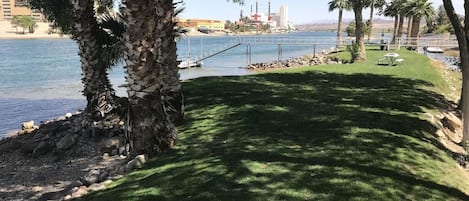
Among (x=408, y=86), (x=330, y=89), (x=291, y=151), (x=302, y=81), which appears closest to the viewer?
(x=291, y=151)

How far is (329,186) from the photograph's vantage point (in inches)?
218

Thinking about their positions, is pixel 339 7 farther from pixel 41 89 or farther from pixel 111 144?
pixel 111 144

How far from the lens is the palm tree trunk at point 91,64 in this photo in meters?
11.6

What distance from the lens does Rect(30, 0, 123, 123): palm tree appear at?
38.3 ft

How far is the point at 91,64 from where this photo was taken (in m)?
11.9

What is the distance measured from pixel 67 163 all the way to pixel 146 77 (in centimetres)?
354

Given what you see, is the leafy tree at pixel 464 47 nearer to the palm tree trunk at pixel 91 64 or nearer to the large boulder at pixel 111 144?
the large boulder at pixel 111 144

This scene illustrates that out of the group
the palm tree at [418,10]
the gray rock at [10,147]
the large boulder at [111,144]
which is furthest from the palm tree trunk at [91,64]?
the palm tree at [418,10]

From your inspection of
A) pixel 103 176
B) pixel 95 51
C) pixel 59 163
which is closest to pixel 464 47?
pixel 103 176

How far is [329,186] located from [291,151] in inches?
60.9

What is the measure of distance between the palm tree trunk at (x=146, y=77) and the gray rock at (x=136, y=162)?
7.8 inches

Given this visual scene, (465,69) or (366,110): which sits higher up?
(465,69)

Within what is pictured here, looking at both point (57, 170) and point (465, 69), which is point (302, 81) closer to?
point (465, 69)

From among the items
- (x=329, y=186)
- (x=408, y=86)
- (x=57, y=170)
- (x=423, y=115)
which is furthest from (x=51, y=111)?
(x=329, y=186)
